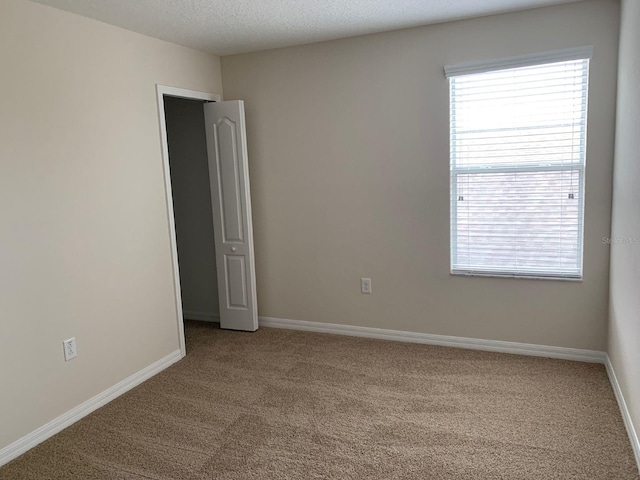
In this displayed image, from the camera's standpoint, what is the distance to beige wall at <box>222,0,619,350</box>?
335cm

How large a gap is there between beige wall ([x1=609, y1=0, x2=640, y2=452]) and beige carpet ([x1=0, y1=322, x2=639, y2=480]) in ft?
1.04

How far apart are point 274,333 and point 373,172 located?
167 centimetres

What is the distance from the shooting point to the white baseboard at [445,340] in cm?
353

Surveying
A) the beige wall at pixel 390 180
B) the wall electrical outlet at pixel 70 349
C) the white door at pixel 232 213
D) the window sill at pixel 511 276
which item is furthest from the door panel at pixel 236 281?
the window sill at pixel 511 276

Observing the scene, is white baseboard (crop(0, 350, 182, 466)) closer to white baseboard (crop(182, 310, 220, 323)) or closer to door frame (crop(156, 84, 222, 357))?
door frame (crop(156, 84, 222, 357))

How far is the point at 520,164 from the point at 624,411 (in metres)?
1.71

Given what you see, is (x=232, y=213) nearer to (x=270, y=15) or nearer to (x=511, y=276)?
(x=270, y=15)

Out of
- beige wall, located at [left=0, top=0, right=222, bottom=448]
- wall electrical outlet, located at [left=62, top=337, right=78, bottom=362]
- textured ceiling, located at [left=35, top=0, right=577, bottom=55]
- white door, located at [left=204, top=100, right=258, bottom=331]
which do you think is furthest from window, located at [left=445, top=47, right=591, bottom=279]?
wall electrical outlet, located at [left=62, top=337, right=78, bottom=362]

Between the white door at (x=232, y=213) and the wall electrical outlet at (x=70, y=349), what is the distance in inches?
64.7

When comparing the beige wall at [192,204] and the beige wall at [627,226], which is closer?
the beige wall at [627,226]

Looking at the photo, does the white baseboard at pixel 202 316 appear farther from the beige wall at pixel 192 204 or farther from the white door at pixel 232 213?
the white door at pixel 232 213

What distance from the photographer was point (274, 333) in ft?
14.4

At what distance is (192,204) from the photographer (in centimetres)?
483

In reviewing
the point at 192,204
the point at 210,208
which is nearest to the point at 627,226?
the point at 210,208
